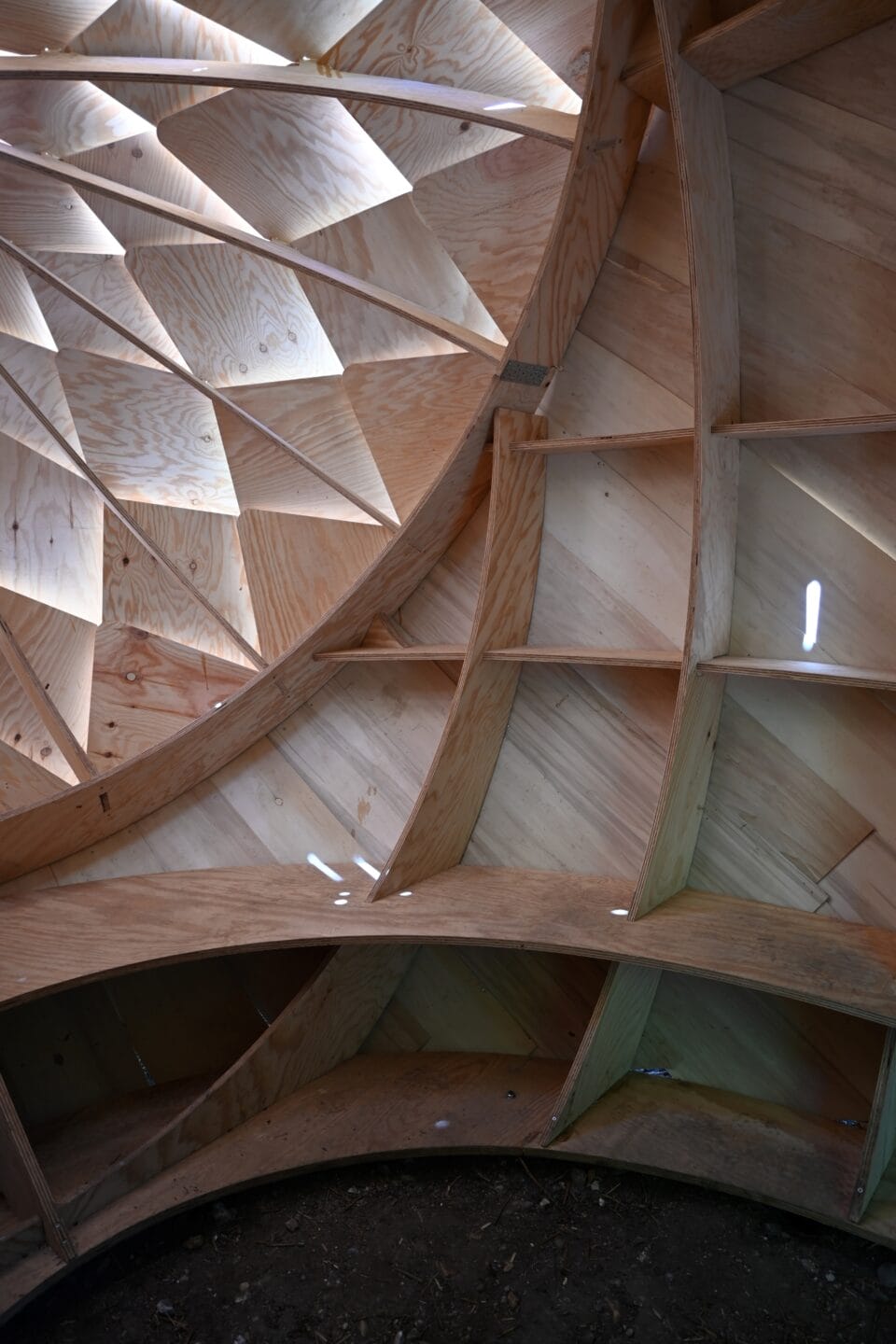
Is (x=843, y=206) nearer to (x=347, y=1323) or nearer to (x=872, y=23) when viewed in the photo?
(x=872, y=23)

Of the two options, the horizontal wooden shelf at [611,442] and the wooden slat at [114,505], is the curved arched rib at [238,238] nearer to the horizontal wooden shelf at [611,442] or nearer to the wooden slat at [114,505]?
the horizontal wooden shelf at [611,442]

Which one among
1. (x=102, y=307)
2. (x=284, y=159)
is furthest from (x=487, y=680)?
(x=102, y=307)

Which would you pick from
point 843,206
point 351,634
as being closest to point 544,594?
point 351,634

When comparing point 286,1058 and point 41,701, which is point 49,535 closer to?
point 41,701

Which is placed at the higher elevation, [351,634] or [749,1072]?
[351,634]

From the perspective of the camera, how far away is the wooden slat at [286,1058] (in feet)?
19.3

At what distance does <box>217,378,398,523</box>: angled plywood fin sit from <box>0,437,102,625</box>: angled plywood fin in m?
1.43

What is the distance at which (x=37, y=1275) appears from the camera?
5262 mm

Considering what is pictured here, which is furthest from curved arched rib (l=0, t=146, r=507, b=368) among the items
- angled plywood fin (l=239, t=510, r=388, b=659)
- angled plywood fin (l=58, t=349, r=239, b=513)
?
angled plywood fin (l=239, t=510, r=388, b=659)

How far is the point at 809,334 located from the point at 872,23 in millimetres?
1259

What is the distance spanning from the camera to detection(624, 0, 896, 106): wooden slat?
398 cm

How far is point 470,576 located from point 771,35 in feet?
11.7

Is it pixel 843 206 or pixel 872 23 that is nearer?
pixel 872 23

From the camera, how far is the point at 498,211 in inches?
234
